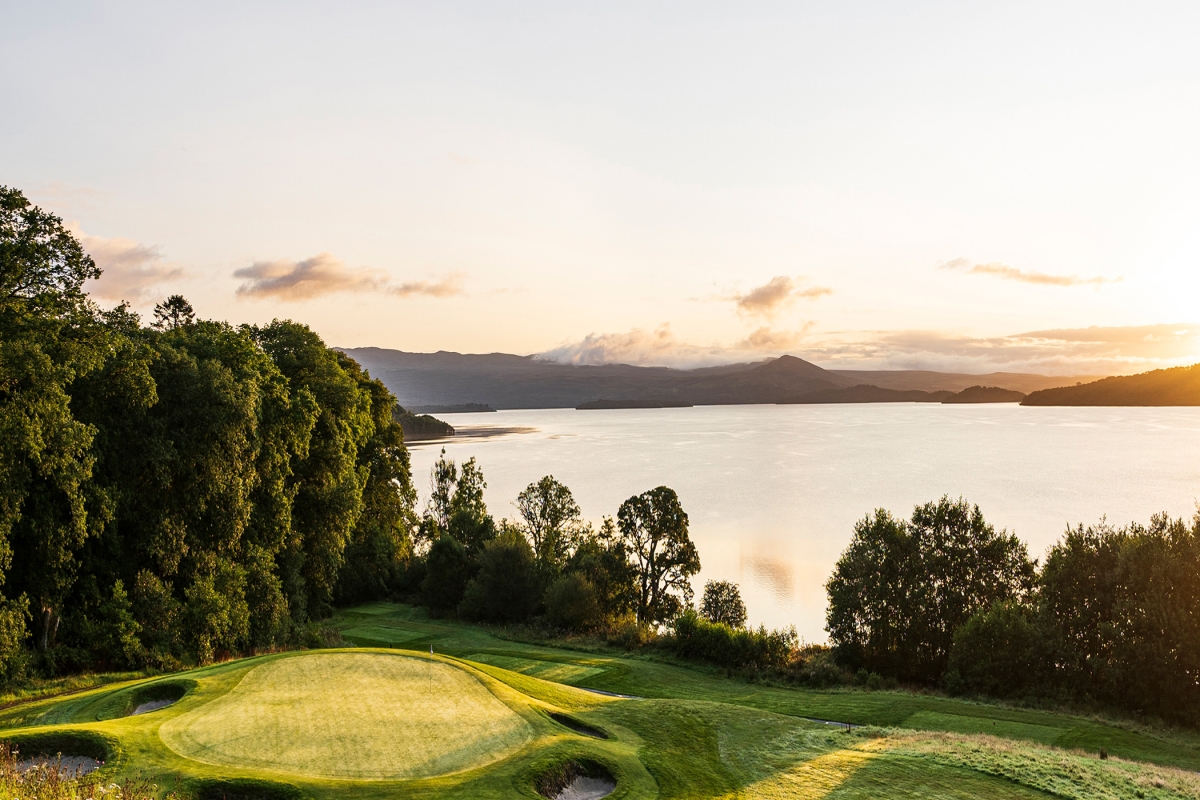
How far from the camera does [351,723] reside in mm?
16531

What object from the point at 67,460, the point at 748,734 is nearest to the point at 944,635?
the point at 748,734

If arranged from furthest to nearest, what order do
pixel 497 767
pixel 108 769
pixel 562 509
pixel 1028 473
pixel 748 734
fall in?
1. pixel 1028 473
2. pixel 562 509
3. pixel 748 734
4. pixel 497 767
5. pixel 108 769

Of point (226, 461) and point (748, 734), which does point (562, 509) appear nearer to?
point (226, 461)

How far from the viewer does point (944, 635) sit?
40.2 meters

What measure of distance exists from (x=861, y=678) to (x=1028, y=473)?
100 meters

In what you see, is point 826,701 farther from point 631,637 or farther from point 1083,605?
point 1083,605

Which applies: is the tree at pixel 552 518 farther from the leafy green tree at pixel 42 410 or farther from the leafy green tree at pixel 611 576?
the leafy green tree at pixel 42 410

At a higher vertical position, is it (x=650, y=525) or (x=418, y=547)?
(x=650, y=525)

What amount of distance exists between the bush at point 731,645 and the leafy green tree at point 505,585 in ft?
48.9

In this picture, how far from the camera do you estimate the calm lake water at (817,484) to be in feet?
226

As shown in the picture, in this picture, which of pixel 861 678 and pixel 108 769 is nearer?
pixel 108 769

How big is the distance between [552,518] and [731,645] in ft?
94.6

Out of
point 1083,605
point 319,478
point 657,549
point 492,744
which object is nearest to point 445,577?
point 319,478

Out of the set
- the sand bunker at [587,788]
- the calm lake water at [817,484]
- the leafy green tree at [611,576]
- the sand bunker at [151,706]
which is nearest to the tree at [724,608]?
the leafy green tree at [611,576]
